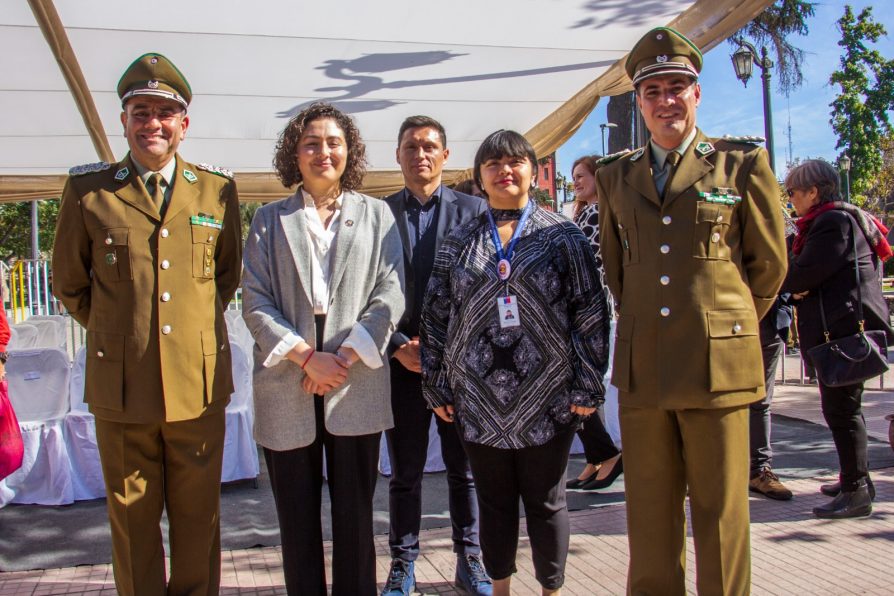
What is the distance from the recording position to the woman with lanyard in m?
2.60

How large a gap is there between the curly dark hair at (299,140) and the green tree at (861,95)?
42232 millimetres

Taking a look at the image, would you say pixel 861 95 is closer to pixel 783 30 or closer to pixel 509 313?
pixel 783 30

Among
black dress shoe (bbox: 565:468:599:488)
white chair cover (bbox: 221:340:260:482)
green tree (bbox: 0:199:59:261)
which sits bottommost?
black dress shoe (bbox: 565:468:599:488)

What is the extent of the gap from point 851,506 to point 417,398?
264cm

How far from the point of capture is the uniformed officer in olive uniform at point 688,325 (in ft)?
7.88

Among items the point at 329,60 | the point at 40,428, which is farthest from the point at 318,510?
the point at 329,60

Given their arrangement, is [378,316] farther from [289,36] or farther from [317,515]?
[289,36]

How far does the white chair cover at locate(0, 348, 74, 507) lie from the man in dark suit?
2.66m

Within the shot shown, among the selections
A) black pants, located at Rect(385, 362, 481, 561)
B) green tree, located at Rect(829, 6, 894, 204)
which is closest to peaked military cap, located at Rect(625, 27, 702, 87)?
black pants, located at Rect(385, 362, 481, 561)

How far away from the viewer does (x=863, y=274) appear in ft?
13.0

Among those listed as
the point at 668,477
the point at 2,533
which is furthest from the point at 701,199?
the point at 2,533

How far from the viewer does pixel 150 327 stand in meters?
2.48

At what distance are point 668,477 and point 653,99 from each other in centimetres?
134

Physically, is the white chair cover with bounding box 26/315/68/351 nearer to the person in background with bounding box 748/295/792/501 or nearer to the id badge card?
the id badge card
